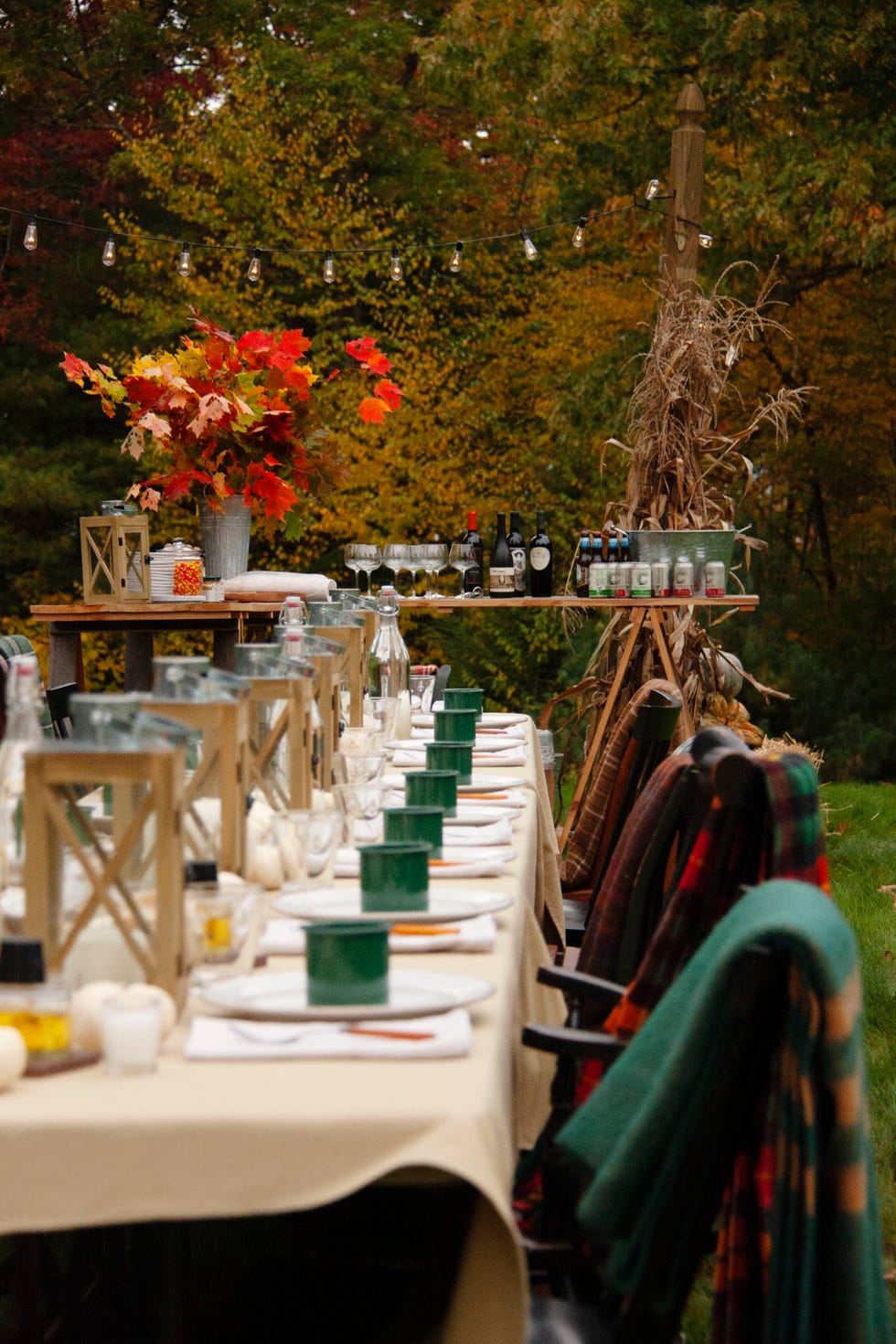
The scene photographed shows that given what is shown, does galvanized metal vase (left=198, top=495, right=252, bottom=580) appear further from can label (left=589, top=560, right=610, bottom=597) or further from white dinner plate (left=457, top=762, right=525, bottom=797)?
white dinner plate (left=457, top=762, right=525, bottom=797)

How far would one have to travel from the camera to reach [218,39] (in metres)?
13.4

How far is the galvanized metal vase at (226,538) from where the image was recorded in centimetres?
511

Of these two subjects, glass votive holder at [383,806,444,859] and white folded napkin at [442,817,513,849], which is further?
white folded napkin at [442,817,513,849]

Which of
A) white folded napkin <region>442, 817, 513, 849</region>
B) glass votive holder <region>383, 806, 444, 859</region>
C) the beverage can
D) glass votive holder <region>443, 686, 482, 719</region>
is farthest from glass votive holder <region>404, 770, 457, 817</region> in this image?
the beverage can

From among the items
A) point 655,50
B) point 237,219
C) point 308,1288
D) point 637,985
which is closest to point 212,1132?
point 637,985

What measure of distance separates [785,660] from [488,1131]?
897 centimetres

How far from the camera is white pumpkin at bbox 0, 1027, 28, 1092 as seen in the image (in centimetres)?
127

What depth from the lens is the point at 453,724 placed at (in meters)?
3.48

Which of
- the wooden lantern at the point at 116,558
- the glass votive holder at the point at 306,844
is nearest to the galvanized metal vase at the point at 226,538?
the wooden lantern at the point at 116,558

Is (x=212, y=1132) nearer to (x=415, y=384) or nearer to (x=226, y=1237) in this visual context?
(x=226, y=1237)

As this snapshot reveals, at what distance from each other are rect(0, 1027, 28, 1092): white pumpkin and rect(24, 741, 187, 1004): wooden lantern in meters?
0.14

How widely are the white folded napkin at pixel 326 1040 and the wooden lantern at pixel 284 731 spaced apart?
2.04 ft

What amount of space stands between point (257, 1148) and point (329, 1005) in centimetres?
26

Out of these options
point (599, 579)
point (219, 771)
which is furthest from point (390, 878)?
point (599, 579)
